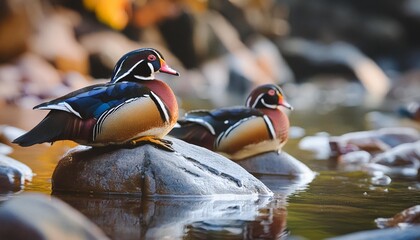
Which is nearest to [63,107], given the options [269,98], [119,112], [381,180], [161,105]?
[119,112]

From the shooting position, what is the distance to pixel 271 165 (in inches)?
280

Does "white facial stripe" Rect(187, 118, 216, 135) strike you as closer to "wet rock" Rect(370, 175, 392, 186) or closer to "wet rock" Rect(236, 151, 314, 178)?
"wet rock" Rect(236, 151, 314, 178)

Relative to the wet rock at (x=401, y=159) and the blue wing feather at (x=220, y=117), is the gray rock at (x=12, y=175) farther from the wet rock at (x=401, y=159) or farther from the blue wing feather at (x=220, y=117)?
the wet rock at (x=401, y=159)

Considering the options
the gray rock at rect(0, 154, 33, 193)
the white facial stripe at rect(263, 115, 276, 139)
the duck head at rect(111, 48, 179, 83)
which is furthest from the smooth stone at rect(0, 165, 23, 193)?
the white facial stripe at rect(263, 115, 276, 139)

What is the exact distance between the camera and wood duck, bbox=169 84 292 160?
22.5ft

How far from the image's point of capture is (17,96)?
15531 mm

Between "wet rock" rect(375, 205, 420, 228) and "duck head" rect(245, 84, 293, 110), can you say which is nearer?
"wet rock" rect(375, 205, 420, 228)

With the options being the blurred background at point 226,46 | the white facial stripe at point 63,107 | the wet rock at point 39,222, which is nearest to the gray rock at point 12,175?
the white facial stripe at point 63,107

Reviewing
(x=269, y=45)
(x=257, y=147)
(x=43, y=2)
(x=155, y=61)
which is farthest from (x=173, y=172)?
(x=269, y=45)

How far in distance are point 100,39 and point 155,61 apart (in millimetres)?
17396

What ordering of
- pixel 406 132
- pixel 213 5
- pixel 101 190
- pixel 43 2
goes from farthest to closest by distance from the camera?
pixel 213 5 → pixel 43 2 → pixel 406 132 → pixel 101 190

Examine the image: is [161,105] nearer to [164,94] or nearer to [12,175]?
[164,94]

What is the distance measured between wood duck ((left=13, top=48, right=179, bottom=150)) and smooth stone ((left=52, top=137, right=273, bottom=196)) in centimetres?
9

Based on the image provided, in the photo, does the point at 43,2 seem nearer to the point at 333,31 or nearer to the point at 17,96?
the point at 17,96
